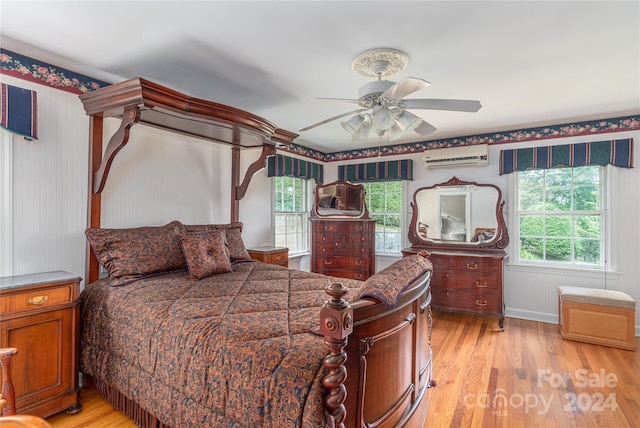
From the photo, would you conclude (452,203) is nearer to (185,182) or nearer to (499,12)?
(499,12)

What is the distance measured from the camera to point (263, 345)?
1.32 m

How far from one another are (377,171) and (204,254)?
3201mm

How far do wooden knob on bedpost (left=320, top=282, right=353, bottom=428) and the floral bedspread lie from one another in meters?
0.05

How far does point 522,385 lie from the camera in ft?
8.02

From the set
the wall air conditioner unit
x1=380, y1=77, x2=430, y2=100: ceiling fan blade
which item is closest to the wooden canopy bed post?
x1=380, y1=77, x2=430, y2=100: ceiling fan blade

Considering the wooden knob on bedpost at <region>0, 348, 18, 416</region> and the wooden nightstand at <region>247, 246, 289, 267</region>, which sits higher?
the wooden nightstand at <region>247, 246, 289, 267</region>

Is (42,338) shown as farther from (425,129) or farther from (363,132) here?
(425,129)

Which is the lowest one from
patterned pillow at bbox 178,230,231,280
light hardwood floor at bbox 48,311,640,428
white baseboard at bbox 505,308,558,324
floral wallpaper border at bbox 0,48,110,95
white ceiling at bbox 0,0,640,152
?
light hardwood floor at bbox 48,311,640,428

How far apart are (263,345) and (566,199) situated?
420cm

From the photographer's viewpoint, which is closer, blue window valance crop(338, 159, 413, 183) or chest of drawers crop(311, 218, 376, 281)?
chest of drawers crop(311, 218, 376, 281)

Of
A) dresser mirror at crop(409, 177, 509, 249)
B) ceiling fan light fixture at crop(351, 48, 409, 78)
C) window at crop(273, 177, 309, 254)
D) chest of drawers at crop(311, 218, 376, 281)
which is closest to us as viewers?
ceiling fan light fixture at crop(351, 48, 409, 78)

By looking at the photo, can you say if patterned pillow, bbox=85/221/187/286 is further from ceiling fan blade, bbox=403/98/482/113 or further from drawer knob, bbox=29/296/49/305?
ceiling fan blade, bbox=403/98/482/113

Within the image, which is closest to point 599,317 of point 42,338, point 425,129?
point 425,129

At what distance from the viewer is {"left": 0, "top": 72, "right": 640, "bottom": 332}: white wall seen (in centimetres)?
225
